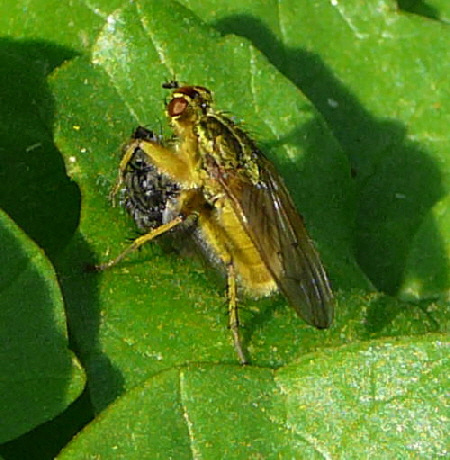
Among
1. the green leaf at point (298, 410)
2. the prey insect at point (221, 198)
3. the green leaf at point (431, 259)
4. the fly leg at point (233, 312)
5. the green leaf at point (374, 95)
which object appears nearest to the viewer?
the green leaf at point (298, 410)

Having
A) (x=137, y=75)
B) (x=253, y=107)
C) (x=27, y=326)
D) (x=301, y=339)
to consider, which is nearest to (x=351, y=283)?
(x=301, y=339)

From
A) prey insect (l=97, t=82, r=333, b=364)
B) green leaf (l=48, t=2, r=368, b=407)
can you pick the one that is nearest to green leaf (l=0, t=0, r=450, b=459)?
green leaf (l=48, t=2, r=368, b=407)

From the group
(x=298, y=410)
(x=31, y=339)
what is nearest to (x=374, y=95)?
(x=298, y=410)

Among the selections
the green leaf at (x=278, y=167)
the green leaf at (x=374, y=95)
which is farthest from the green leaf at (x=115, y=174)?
the green leaf at (x=374, y=95)

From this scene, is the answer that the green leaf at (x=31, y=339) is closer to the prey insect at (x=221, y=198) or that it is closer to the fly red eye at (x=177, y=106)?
the prey insect at (x=221, y=198)

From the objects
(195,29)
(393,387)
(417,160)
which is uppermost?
(195,29)

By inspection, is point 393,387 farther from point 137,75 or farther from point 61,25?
point 61,25

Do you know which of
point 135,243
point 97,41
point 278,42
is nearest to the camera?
point 135,243
